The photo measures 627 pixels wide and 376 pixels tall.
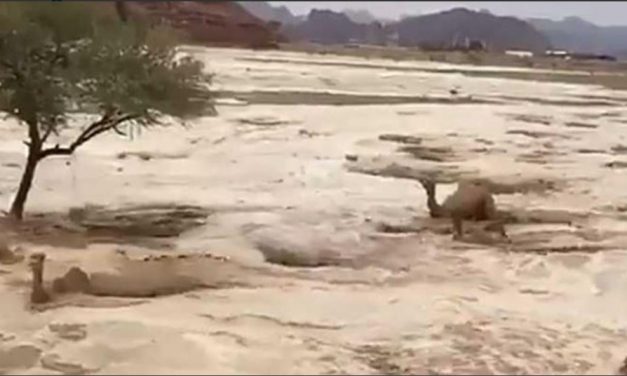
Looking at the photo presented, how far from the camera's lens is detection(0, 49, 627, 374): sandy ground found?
1145 cm

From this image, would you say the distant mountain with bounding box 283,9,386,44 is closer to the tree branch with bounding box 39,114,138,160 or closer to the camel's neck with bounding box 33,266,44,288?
the tree branch with bounding box 39,114,138,160

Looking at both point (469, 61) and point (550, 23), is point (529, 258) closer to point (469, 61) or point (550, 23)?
point (550, 23)

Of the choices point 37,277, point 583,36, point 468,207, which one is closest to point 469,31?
point 583,36

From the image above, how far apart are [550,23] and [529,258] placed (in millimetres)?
20319

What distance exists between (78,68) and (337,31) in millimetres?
65806

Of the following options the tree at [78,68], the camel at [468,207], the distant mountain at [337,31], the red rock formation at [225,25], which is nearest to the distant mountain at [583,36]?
the camel at [468,207]

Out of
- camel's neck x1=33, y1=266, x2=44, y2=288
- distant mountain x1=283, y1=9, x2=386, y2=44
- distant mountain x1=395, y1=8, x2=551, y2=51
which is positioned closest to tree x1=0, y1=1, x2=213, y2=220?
camel's neck x1=33, y1=266, x2=44, y2=288

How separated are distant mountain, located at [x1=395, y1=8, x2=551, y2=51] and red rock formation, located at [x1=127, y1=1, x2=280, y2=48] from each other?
8.96m

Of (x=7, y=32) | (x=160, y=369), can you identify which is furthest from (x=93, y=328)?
(x=7, y=32)

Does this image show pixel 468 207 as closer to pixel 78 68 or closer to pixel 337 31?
pixel 78 68

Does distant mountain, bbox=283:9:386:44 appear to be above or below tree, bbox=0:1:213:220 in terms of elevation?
below

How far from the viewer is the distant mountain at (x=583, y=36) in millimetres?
28844

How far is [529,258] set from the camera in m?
17.1

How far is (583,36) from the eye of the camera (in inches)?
1319
